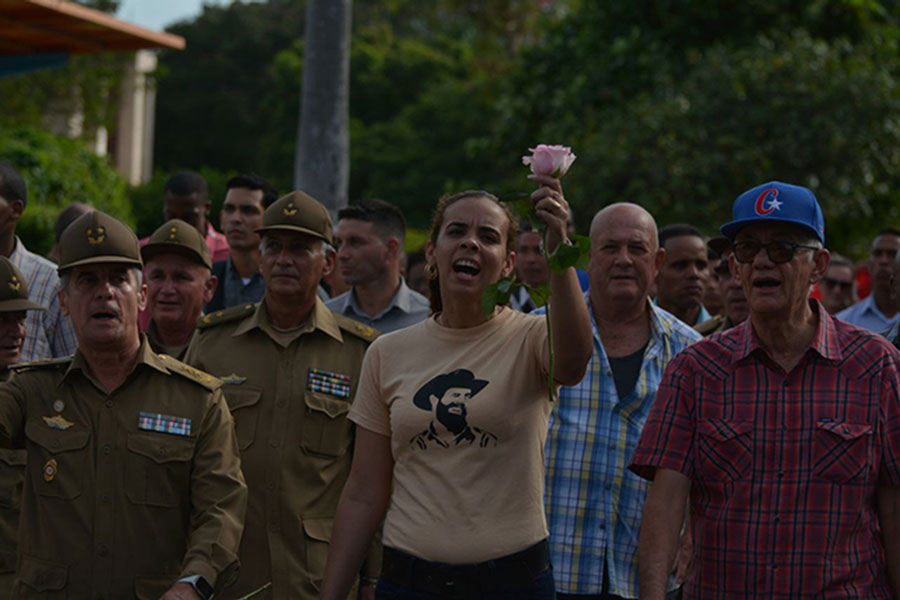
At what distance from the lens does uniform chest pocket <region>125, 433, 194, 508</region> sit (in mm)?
4895

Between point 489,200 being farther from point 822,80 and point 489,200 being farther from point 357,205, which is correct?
point 822,80

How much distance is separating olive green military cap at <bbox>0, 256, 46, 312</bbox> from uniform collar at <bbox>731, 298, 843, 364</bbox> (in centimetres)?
301

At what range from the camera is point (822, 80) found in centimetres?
1703

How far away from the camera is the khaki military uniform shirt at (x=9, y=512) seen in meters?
5.61

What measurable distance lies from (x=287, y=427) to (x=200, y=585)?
1406 mm

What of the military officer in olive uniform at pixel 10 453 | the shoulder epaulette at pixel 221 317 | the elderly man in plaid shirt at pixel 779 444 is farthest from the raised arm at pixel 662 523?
the military officer in olive uniform at pixel 10 453

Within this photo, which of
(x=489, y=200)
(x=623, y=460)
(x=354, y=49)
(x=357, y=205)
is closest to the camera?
(x=489, y=200)

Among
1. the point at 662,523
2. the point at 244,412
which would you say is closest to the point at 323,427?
the point at 244,412

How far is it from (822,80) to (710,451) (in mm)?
13499

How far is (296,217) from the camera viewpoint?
642 cm

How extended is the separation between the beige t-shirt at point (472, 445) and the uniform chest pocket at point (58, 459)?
1146 mm

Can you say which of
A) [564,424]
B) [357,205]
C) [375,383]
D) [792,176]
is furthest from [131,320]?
[792,176]

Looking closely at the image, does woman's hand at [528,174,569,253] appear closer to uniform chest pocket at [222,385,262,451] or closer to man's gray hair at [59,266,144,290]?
man's gray hair at [59,266,144,290]

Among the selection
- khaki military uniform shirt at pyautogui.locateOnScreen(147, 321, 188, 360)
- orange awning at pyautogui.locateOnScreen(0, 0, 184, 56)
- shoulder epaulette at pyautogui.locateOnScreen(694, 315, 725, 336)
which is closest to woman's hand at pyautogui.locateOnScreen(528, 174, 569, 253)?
khaki military uniform shirt at pyautogui.locateOnScreen(147, 321, 188, 360)
